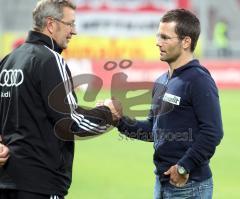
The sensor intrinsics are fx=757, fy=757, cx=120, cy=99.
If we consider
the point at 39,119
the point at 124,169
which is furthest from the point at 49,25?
Result: the point at 124,169

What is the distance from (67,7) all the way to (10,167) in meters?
1.31

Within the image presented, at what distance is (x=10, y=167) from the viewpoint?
5680mm

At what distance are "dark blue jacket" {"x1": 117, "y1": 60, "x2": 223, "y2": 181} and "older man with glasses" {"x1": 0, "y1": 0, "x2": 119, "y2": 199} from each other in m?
0.64

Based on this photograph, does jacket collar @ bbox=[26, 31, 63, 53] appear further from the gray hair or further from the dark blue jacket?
the dark blue jacket

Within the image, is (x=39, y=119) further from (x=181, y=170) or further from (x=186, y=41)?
(x=186, y=41)

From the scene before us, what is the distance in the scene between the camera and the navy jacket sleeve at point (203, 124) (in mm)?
5754

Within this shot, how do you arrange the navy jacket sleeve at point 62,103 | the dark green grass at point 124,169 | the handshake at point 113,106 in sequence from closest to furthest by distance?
the navy jacket sleeve at point 62,103 → the handshake at point 113,106 → the dark green grass at point 124,169

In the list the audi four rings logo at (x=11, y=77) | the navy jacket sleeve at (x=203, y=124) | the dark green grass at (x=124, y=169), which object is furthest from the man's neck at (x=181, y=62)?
the dark green grass at (x=124, y=169)

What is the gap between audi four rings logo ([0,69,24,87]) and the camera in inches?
222

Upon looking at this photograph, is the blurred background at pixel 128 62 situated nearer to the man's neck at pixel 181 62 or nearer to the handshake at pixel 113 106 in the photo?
the handshake at pixel 113 106

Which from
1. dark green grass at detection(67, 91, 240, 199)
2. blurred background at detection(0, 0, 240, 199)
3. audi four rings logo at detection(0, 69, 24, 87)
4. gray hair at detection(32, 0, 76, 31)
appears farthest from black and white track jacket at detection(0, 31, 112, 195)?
dark green grass at detection(67, 91, 240, 199)

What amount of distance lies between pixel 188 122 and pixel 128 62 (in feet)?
68.0

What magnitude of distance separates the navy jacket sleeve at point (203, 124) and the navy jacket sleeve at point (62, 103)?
738 millimetres

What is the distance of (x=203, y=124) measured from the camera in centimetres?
577
